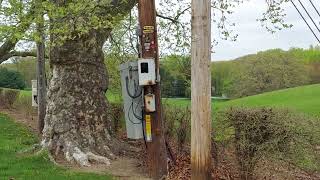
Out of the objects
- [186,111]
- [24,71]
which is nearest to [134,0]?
[186,111]

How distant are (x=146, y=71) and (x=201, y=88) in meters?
1.48

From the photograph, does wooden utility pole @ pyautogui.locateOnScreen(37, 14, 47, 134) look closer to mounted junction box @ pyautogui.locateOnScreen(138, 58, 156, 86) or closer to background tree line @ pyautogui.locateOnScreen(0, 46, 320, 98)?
mounted junction box @ pyautogui.locateOnScreen(138, 58, 156, 86)

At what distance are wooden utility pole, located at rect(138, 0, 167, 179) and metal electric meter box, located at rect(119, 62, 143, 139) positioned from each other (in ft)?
0.80

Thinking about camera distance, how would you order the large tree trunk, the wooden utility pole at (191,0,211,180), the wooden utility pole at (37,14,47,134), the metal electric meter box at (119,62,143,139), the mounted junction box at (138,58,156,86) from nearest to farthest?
the wooden utility pole at (191,0,211,180) → the mounted junction box at (138,58,156,86) → the metal electric meter box at (119,62,143,139) → the large tree trunk → the wooden utility pole at (37,14,47,134)

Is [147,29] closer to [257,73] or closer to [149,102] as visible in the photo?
[149,102]

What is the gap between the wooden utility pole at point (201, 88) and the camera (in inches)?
287

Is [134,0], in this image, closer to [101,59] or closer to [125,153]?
[101,59]

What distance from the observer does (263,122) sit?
24.5 feet

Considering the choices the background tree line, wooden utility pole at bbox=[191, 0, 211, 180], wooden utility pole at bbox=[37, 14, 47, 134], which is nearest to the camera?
wooden utility pole at bbox=[191, 0, 211, 180]

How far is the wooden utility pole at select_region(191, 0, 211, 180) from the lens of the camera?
729 cm

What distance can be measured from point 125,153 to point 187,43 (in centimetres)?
438

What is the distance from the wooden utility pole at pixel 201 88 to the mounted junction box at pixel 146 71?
1.29m

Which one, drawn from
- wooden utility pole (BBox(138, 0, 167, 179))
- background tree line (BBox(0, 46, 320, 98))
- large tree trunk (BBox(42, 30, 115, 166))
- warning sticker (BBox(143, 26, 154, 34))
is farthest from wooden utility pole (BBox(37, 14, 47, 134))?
background tree line (BBox(0, 46, 320, 98))

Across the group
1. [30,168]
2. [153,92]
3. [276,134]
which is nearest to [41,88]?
[30,168]
